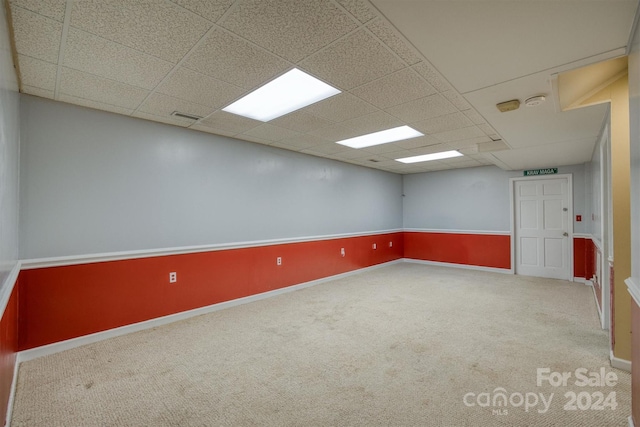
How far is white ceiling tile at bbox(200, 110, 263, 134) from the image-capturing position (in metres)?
3.28

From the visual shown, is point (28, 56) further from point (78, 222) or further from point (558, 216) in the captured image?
point (558, 216)

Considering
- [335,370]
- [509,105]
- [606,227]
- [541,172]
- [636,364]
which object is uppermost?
[509,105]

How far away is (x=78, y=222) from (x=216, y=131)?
74.2 inches

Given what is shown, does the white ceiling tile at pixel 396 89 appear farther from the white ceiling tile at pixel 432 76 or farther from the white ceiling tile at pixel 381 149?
the white ceiling tile at pixel 381 149

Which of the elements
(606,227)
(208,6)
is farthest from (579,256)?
(208,6)

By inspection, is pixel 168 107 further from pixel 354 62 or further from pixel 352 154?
pixel 352 154

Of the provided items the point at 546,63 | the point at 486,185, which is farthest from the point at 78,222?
the point at 486,185

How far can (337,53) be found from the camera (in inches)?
77.5

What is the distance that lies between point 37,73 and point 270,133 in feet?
7.53

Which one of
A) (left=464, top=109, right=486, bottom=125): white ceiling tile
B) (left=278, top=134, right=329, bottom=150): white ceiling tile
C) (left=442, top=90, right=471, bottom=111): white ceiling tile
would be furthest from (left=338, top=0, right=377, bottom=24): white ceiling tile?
(left=278, top=134, right=329, bottom=150): white ceiling tile

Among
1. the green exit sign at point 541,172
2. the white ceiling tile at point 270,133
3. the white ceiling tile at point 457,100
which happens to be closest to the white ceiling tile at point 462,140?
the white ceiling tile at point 457,100

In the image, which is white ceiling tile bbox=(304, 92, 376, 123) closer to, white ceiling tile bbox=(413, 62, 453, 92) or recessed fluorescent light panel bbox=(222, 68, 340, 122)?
recessed fluorescent light panel bbox=(222, 68, 340, 122)

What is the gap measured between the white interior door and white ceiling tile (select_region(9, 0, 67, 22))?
7282 millimetres

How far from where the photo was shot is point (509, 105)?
104 inches
